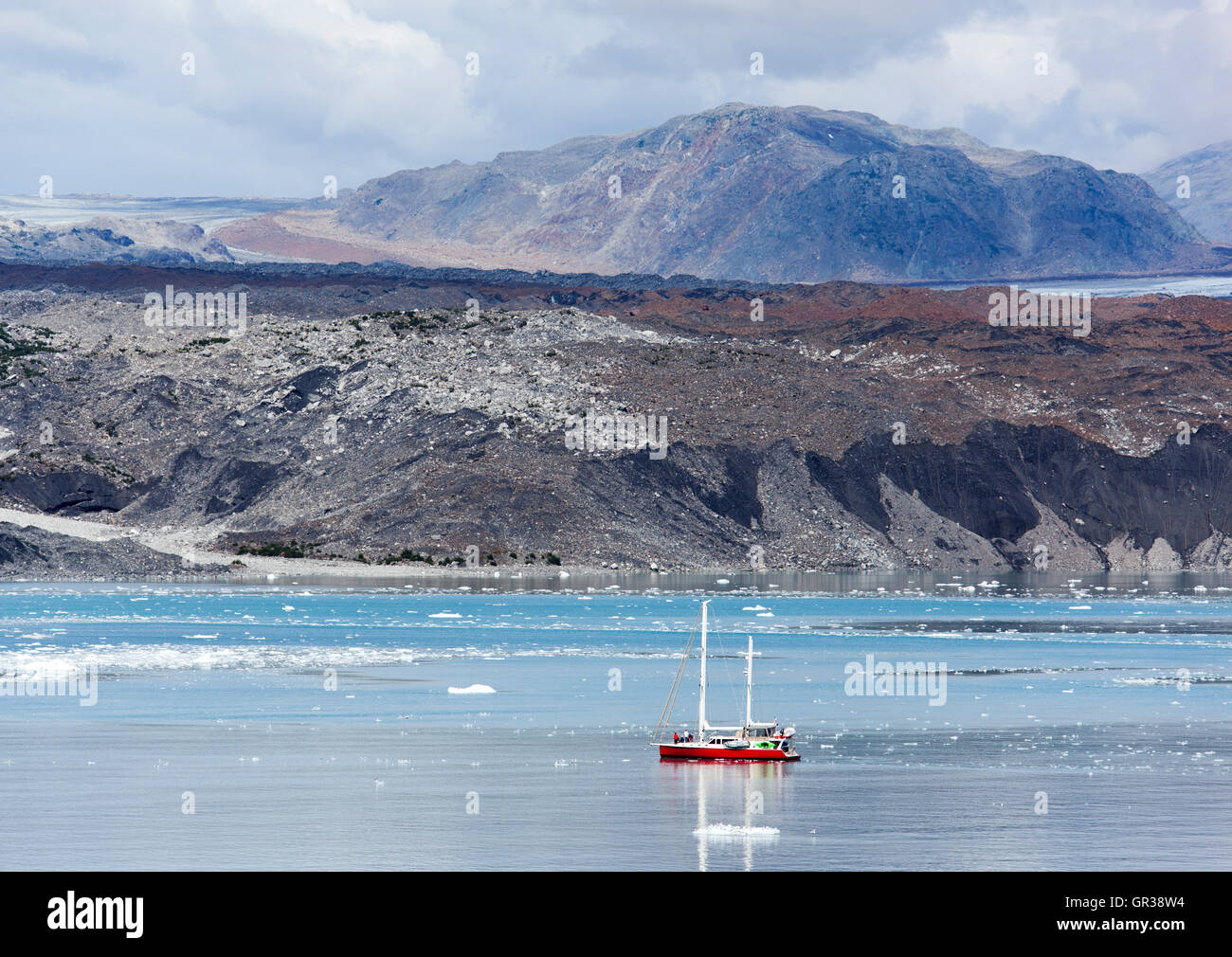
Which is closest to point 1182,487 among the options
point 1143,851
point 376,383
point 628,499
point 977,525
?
point 977,525

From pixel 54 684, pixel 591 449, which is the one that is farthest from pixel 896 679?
pixel 591 449

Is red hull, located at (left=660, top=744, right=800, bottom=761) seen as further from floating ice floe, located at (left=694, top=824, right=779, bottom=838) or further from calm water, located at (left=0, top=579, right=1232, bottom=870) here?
floating ice floe, located at (left=694, top=824, right=779, bottom=838)

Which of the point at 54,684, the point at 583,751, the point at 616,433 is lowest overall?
the point at 583,751

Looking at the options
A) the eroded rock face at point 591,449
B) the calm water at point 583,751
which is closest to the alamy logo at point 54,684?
the calm water at point 583,751

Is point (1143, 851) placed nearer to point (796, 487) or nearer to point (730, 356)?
point (796, 487)
